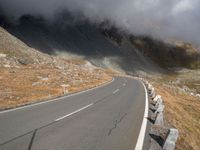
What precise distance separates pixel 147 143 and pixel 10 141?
4.26m

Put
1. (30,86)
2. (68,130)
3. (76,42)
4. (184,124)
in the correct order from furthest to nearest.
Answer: (76,42) → (30,86) → (184,124) → (68,130)

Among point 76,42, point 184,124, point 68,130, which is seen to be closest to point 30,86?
point 184,124

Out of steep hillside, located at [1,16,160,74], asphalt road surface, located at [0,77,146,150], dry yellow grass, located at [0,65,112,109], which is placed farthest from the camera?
steep hillside, located at [1,16,160,74]

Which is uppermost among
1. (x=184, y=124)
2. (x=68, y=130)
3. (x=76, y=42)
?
(x=76, y=42)

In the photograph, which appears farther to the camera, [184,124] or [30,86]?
[30,86]

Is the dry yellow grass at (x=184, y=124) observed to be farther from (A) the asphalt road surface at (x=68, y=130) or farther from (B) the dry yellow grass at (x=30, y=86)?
(B) the dry yellow grass at (x=30, y=86)

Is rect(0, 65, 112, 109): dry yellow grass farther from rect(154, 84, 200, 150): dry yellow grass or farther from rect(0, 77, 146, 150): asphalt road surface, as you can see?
rect(154, 84, 200, 150): dry yellow grass

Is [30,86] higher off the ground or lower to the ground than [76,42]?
lower

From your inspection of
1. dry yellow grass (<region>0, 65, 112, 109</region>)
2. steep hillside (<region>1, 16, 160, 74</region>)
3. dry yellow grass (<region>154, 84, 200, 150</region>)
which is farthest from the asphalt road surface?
steep hillside (<region>1, 16, 160, 74</region>)

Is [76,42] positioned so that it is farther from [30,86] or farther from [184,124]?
[184,124]

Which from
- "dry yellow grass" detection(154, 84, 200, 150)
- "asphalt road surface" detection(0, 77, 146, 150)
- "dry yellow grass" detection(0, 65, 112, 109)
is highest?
"asphalt road surface" detection(0, 77, 146, 150)

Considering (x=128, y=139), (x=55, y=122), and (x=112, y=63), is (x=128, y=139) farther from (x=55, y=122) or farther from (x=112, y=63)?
(x=112, y=63)

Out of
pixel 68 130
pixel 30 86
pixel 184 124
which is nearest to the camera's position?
pixel 68 130

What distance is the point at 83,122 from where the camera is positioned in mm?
12828
